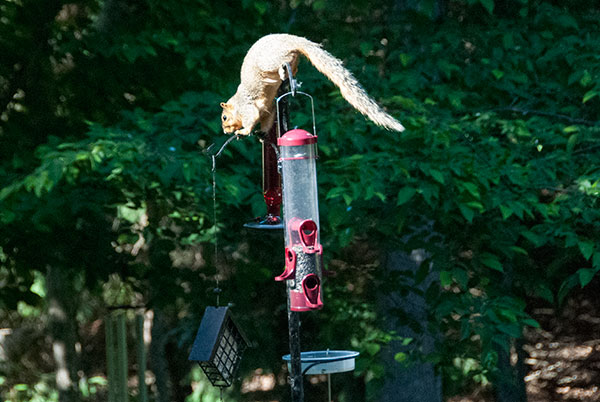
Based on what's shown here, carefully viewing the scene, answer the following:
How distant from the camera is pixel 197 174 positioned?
4.83 meters

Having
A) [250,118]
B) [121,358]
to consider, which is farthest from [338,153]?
[121,358]

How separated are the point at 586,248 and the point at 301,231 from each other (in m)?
2.37

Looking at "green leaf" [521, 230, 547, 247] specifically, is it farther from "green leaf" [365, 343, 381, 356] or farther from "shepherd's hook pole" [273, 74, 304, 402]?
"shepherd's hook pole" [273, 74, 304, 402]

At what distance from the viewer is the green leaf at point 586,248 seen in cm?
453

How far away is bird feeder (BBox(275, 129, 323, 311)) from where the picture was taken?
2.69 metres

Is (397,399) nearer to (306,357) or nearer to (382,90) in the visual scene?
(382,90)

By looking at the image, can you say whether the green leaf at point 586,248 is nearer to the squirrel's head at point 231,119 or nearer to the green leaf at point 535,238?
the green leaf at point 535,238

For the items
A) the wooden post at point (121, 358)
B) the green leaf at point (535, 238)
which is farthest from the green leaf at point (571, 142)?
the wooden post at point (121, 358)

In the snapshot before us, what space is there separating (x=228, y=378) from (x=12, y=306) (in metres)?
2.81

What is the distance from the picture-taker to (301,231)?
9.02ft

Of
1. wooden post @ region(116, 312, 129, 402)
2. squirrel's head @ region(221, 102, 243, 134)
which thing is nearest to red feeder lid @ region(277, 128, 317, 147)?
squirrel's head @ region(221, 102, 243, 134)

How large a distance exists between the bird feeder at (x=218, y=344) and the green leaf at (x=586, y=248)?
2.05 m

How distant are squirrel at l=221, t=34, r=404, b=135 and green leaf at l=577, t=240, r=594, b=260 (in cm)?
238

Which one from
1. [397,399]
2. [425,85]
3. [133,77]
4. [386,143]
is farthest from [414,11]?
[397,399]
